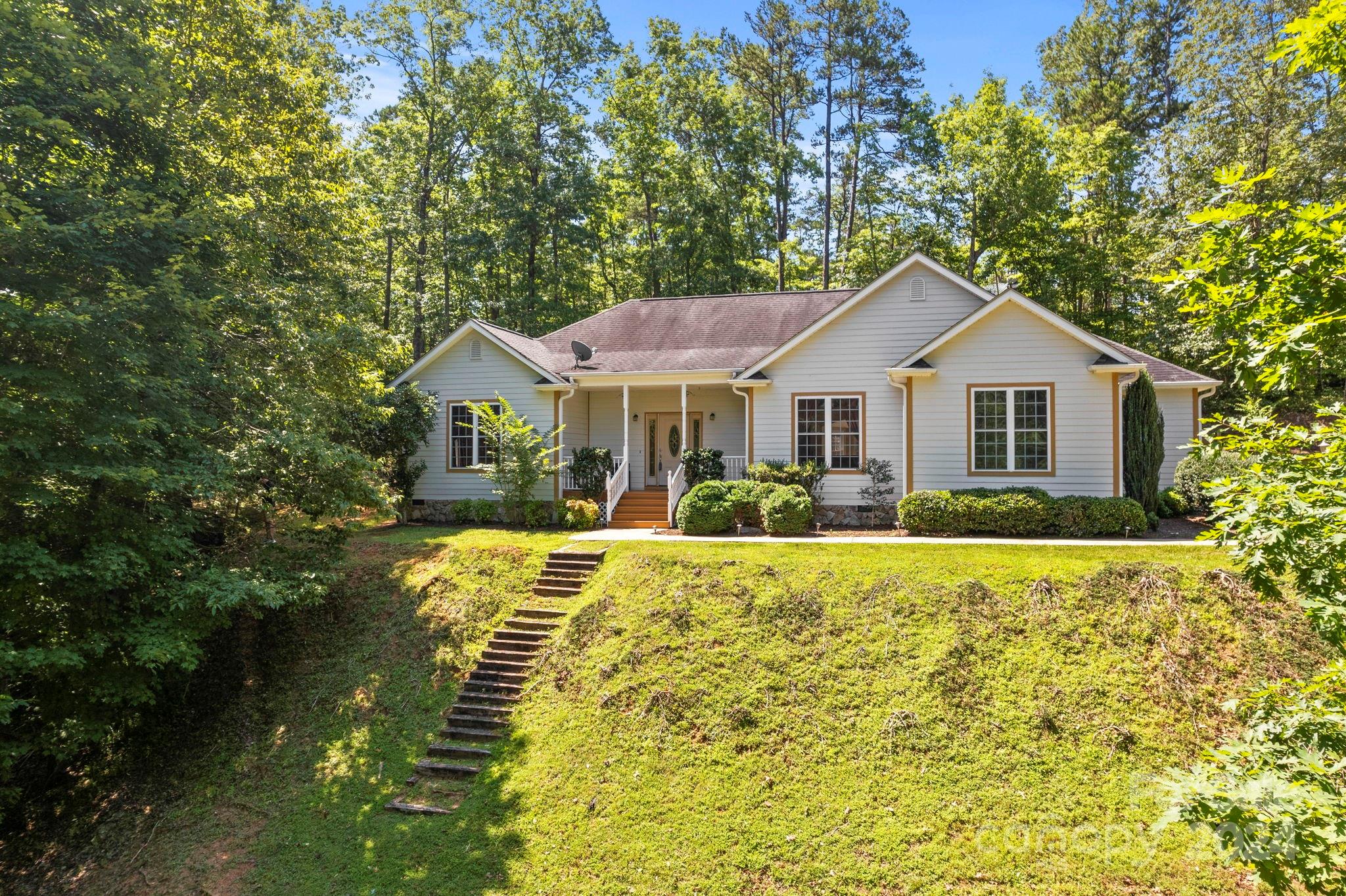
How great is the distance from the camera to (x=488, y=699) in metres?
9.30

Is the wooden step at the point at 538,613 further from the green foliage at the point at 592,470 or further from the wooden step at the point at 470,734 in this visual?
the green foliage at the point at 592,470

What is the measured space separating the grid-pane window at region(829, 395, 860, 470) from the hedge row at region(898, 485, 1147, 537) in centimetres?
210

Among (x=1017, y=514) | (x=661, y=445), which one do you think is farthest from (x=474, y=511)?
(x=1017, y=514)

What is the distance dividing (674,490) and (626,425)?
2.09 m

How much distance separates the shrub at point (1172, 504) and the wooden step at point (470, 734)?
15838 millimetres

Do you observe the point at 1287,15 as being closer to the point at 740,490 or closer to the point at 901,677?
the point at 740,490

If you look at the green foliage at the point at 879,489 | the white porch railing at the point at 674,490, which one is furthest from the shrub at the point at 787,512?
the white porch railing at the point at 674,490

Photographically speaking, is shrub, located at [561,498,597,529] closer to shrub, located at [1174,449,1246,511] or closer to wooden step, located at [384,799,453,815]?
wooden step, located at [384,799,453,815]

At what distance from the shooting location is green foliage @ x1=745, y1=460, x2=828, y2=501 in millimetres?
15266

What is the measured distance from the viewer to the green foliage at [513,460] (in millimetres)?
15562

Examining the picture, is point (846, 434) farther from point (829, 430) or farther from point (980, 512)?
point (980, 512)

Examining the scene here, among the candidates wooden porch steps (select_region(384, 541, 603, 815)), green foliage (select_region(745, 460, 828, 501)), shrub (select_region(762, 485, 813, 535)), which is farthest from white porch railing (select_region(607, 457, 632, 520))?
wooden porch steps (select_region(384, 541, 603, 815))

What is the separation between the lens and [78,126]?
8.84 meters

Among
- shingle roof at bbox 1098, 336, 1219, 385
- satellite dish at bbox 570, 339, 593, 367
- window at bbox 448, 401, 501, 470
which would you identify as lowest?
window at bbox 448, 401, 501, 470
